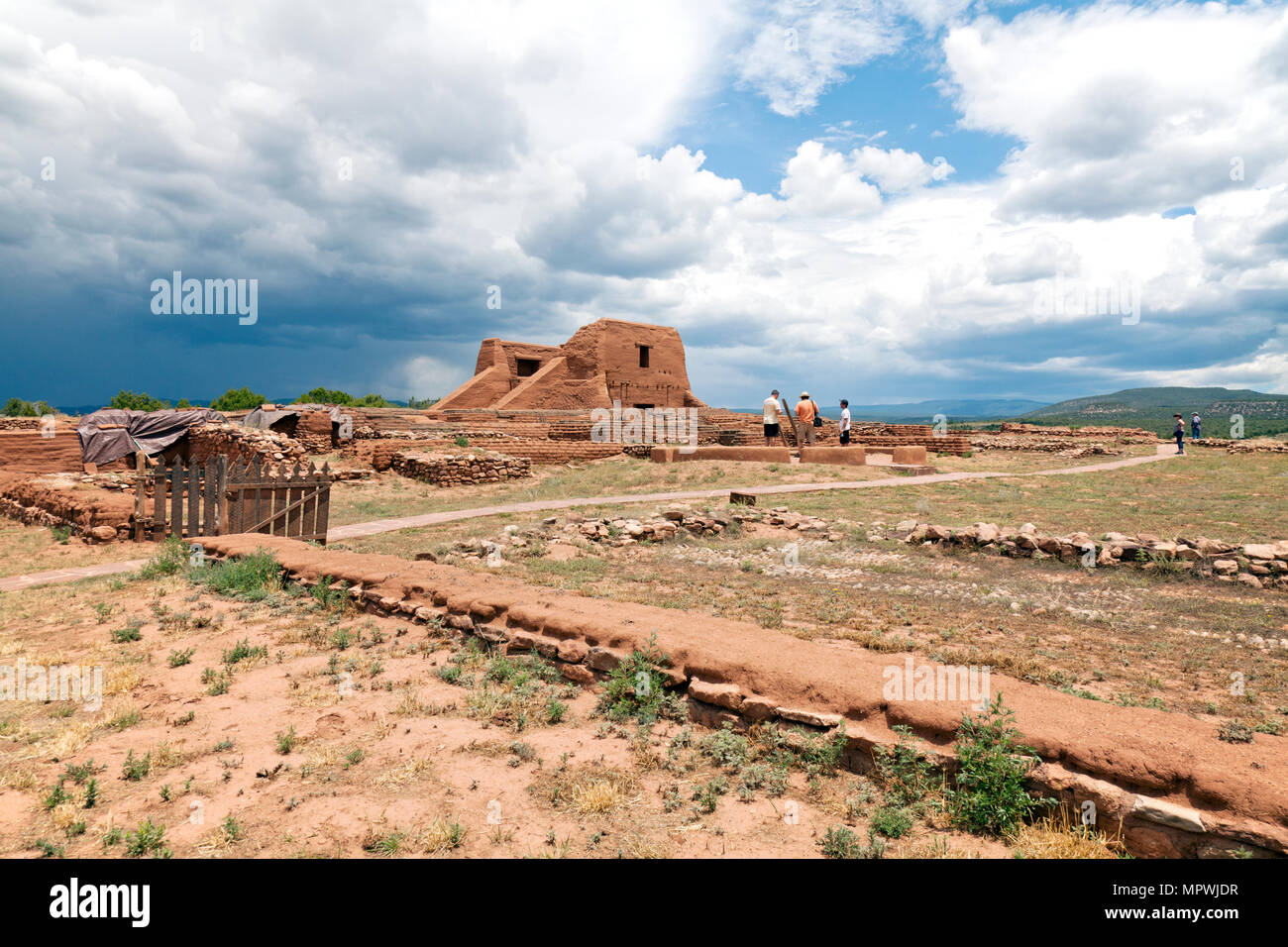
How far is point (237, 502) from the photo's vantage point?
33.8 ft

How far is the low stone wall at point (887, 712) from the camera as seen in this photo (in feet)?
9.34

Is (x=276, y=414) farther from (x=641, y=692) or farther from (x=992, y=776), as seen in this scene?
(x=992, y=776)

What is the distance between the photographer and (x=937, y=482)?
18.3 meters

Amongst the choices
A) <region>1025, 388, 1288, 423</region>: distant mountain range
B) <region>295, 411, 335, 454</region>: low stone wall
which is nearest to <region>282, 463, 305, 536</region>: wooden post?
<region>295, 411, 335, 454</region>: low stone wall

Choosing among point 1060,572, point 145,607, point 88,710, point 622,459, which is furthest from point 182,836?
point 622,459

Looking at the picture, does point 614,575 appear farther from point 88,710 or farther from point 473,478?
point 473,478

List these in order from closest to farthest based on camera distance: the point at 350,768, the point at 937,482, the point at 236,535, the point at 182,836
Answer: the point at 182,836 → the point at 350,768 → the point at 236,535 → the point at 937,482

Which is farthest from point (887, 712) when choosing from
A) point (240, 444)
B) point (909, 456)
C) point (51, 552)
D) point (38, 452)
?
point (38, 452)

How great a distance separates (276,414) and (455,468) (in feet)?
31.9

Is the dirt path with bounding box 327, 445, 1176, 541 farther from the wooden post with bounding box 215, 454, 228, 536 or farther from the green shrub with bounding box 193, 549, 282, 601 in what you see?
the green shrub with bounding box 193, 549, 282, 601

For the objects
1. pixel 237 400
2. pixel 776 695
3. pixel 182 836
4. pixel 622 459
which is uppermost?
pixel 237 400

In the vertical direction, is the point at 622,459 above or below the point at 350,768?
above
